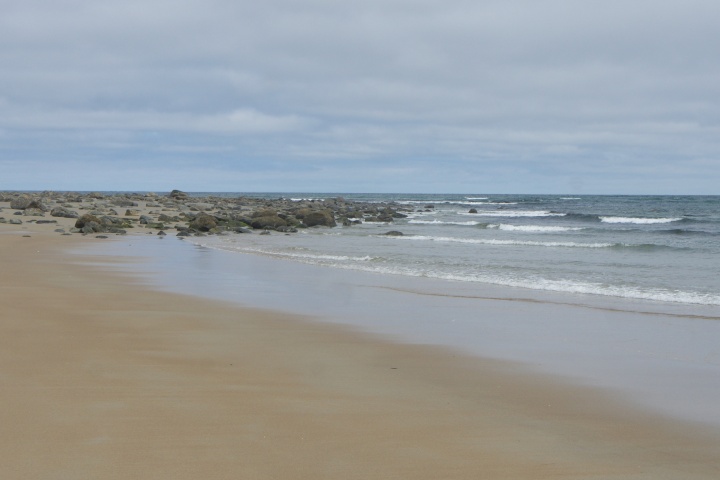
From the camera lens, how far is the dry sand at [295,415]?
4.13 m

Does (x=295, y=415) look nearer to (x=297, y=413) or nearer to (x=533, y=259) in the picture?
(x=297, y=413)

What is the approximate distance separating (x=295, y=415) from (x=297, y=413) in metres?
0.04

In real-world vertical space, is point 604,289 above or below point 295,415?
above

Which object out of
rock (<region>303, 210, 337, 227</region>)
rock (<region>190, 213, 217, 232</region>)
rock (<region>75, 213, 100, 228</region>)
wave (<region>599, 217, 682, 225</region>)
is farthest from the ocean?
wave (<region>599, 217, 682, 225</region>)

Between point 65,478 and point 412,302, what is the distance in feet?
26.4

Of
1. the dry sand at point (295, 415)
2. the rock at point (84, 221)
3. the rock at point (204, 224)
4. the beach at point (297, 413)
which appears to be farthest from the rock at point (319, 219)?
the dry sand at point (295, 415)

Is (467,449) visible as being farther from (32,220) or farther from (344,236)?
(32,220)

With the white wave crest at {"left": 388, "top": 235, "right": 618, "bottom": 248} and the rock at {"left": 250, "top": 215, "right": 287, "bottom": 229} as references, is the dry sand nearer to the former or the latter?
the white wave crest at {"left": 388, "top": 235, "right": 618, "bottom": 248}

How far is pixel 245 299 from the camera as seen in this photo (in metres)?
11.1

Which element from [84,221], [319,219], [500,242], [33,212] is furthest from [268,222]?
[33,212]

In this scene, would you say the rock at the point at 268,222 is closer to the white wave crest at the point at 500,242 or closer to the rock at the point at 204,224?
the rock at the point at 204,224

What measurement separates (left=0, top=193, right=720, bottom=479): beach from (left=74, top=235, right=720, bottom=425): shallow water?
0.48 metres

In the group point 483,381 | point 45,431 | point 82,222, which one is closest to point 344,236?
point 82,222

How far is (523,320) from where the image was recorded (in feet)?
32.1
